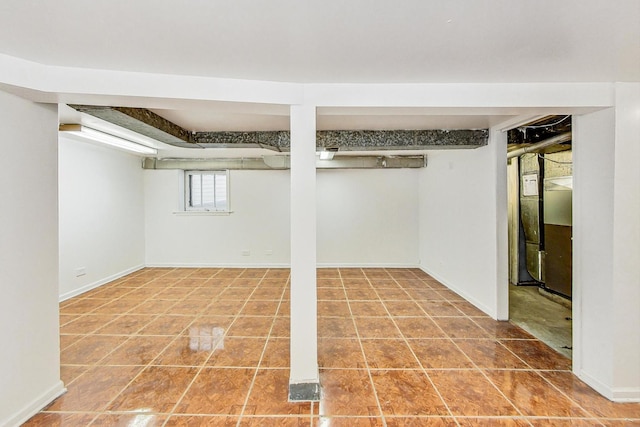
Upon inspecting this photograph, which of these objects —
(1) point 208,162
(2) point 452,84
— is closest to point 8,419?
(2) point 452,84

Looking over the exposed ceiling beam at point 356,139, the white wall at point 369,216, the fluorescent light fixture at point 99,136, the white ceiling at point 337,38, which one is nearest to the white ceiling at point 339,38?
the white ceiling at point 337,38

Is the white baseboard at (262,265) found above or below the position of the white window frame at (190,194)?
below

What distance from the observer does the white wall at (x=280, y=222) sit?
5.59 meters

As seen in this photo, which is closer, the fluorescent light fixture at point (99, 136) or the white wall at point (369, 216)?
the fluorescent light fixture at point (99, 136)

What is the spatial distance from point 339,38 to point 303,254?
49.9 inches

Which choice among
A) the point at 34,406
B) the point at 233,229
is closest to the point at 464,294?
the point at 233,229

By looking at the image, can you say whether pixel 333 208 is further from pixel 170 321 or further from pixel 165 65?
pixel 165 65

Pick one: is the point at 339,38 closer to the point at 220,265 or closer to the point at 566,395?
the point at 566,395

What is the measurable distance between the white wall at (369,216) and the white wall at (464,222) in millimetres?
345

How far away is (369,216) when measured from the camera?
562 cm

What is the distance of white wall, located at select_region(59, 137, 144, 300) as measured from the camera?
12.8 ft

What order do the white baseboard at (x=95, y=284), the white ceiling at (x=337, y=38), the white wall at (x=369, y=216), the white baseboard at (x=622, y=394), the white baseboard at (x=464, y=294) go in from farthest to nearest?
the white wall at (x=369, y=216)
the white baseboard at (x=95, y=284)
the white baseboard at (x=464, y=294)
the white baseboard at (x=622, y=394)
the white ceiling at (x=337, y=38)

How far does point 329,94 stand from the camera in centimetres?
190

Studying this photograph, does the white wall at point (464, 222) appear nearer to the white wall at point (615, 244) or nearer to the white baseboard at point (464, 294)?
the white baseboard at point (464, 294)
